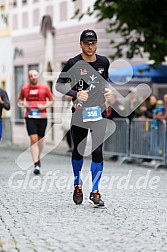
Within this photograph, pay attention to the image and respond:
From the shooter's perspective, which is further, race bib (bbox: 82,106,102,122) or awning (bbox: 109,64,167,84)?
awning (bbox: 109,64,167,84)

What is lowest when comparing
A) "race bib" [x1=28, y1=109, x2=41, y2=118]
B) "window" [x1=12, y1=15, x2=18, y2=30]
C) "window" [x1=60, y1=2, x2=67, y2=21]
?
"race bib" [x1=28, y1=109, x2=41, y2=118]

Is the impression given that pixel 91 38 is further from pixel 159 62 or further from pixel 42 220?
pixel 159 62

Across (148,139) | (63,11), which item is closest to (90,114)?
(148,139)

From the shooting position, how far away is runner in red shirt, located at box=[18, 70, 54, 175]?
1531 cm

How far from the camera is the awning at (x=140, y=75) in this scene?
896 inches

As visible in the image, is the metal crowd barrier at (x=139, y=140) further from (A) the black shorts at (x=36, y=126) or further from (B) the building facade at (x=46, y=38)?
(B) the building facade at (x=46, y=38)

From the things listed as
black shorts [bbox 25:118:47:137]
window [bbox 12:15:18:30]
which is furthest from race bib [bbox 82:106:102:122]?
window [bbox 12:15:18:30]

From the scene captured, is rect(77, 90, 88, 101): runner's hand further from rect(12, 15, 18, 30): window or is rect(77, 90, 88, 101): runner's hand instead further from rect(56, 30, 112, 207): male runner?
rect(12, 15, 18, 30): window

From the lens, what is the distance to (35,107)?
1544 cm

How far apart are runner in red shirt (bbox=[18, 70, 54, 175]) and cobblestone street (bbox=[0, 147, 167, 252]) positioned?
Answer: 1.48 metres

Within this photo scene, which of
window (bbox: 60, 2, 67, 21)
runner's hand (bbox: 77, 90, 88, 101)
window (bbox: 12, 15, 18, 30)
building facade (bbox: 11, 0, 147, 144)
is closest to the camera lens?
runner's hand (bbox: 77, 90, 88, 101)

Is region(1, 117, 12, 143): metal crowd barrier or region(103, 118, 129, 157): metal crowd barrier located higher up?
region(103, 118, 129, 157): metal crowd barrier

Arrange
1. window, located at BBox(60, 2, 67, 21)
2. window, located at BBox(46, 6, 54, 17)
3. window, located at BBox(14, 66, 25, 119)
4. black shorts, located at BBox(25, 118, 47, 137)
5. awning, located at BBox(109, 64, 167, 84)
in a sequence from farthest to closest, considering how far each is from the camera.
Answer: window, located at BBox(14, 66, 25, 119) → window, located at BBox(46, 6, 54, 17) → window, located at BBox(60, 2, 67, 21) → awning, located at BBox(109, 64, 167, 84) → black shorts, located at BBox(25, 118, 47, 137)

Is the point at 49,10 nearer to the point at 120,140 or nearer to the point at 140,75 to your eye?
the point at 140,75
